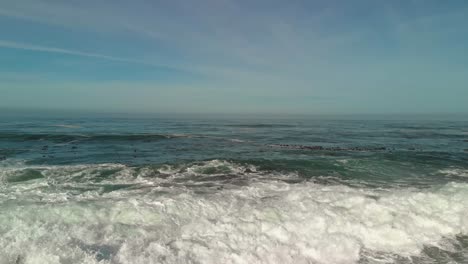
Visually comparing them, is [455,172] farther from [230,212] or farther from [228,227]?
[228,227]

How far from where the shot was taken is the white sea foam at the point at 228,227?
7211 mm

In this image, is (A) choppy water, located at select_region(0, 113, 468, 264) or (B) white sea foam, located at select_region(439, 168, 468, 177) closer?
(A) choppy water, located at select_region(0, 113, 468, 264)

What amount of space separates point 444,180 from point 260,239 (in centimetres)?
1309

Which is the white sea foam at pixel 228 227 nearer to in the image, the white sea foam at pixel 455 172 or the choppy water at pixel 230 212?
the choppy water at pixel 230 212

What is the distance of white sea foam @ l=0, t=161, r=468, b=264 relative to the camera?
721 cm

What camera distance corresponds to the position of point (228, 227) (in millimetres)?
8758

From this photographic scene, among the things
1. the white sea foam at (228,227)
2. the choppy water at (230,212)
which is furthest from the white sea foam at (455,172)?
the white sea foam at (228,227)

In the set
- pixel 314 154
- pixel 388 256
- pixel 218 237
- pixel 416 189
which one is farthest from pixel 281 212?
pixel 314 154

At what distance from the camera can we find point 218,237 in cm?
815

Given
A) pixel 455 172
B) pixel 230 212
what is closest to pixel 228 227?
pixel 230 212

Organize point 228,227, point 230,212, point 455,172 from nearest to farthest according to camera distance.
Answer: point 228,227, point 230,212, point 455,172

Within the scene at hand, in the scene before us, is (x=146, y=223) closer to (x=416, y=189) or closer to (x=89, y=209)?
(x=89, y=209)

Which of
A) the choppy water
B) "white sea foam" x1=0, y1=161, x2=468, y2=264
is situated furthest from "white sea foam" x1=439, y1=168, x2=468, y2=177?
"white sea foam" x1=0, y1=161, x2=468, y2=264

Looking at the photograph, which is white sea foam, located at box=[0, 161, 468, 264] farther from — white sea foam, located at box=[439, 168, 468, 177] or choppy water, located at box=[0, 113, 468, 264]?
white sea foam, located at box=[439, 168, 468, 177]
